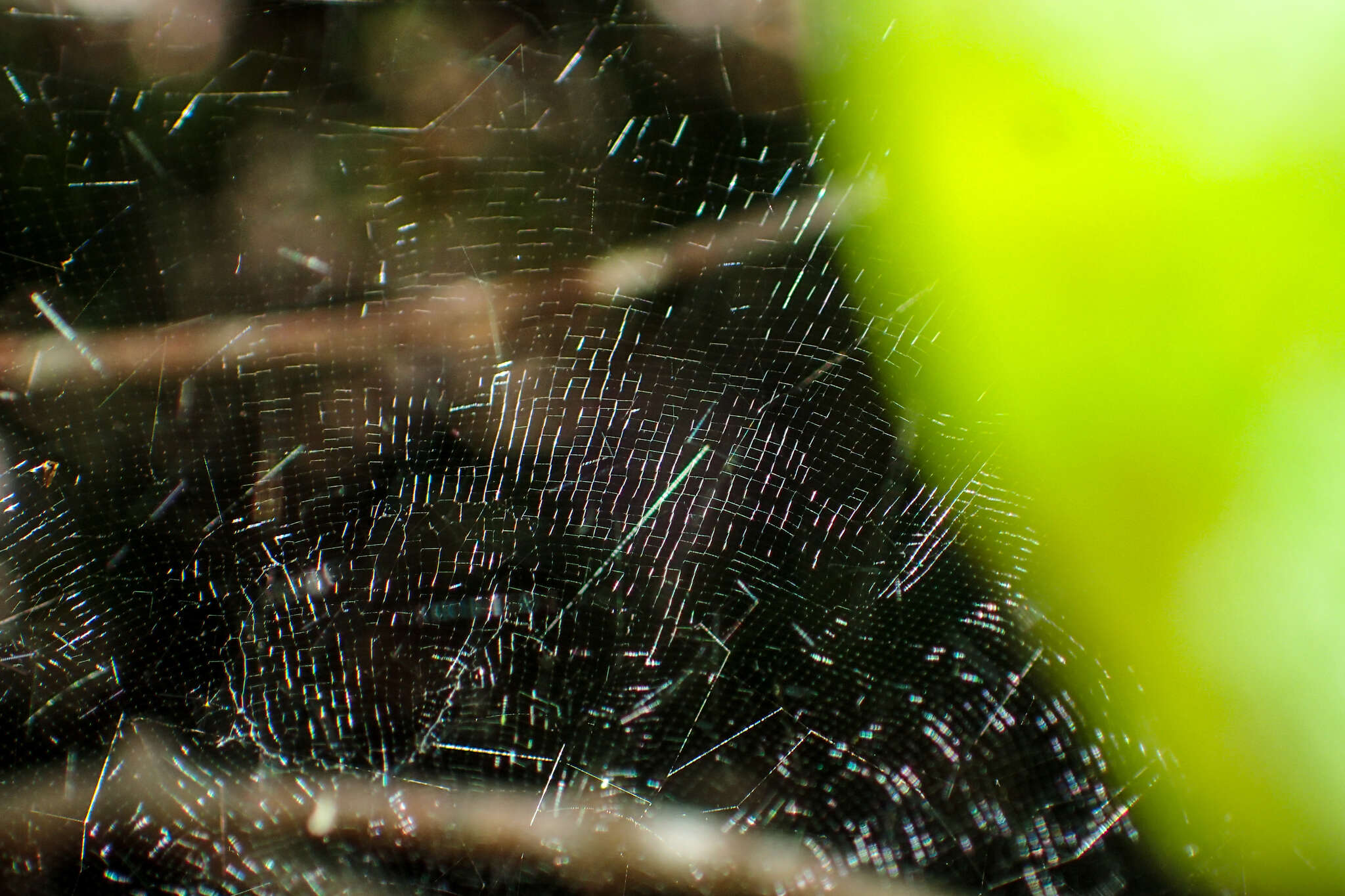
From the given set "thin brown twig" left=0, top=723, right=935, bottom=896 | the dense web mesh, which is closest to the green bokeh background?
the dense web mesh

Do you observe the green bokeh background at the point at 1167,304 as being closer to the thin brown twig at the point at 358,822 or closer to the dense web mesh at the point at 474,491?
the dense web mesh at the point at 474,491

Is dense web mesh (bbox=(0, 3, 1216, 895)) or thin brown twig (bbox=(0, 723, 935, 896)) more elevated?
dense web mesh (bbox=(0, 3, 1216, 895))

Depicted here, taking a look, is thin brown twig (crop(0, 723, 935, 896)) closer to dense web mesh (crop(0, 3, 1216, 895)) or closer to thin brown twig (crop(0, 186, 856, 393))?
dense web mesh (crop(0, 3, 1216, 895))

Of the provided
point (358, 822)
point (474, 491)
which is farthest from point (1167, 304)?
point (358, 822)

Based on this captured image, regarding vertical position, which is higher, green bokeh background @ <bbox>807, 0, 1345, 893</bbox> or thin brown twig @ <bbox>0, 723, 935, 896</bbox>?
green bokeh background @ <bbox>807, 0, 1345, 893</bbox>

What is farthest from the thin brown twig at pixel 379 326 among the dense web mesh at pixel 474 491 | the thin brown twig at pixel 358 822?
the thin brown twig at pixel 358 822

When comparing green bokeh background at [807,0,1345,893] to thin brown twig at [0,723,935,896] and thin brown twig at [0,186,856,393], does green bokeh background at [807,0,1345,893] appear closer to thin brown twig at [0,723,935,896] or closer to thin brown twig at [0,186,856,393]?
thin brown twig at [0,186,856,393]

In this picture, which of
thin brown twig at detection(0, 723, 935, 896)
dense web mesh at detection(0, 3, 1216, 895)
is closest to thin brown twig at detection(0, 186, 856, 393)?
dense web mesh at detection(0, 3, 1216, 895)
